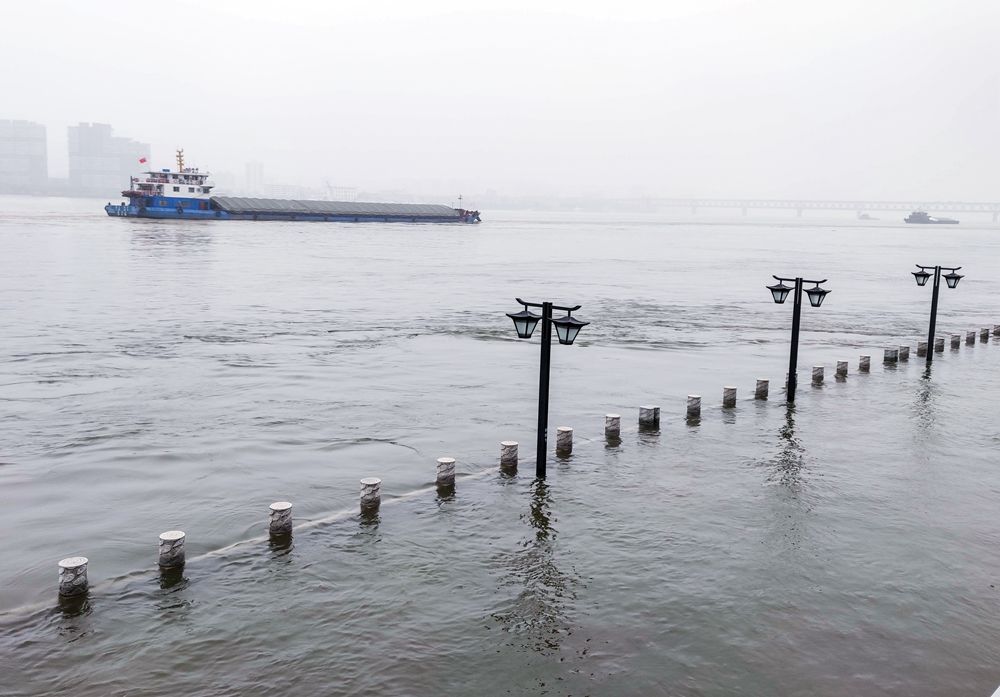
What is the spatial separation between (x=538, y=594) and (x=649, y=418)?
32.8ft

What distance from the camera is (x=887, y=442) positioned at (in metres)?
20.4

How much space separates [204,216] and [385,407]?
393 ft

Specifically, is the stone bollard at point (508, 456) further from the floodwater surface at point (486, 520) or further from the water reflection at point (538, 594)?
the water reflection at point (538, 594)

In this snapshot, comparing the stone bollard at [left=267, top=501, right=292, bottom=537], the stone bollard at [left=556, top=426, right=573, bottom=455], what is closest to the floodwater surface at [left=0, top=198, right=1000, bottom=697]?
the stone bollard at [left=267, top=501, right=292, bottom=537]

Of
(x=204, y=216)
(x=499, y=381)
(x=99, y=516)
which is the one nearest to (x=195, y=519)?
(x=99, y=516)

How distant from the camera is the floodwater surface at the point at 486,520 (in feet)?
34.0

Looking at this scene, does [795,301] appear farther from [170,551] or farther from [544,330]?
[170,551]

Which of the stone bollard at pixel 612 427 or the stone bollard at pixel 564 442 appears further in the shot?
the stone bollard at pixel 612 427

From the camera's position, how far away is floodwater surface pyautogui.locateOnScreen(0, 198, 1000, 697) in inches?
408

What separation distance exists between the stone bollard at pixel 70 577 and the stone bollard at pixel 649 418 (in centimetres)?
1335

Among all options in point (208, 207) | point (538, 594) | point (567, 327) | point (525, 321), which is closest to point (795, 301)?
point (567, 327)

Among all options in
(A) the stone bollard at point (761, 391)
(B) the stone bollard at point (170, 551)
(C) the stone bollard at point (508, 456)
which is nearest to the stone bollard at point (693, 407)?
(A) the stone bollard at point (761, 391)

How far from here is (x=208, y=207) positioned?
135 meters

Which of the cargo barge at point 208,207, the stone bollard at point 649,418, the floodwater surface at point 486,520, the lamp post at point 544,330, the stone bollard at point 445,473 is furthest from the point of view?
the cargo barge at point 208,207
